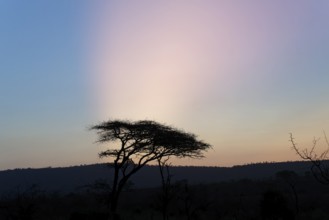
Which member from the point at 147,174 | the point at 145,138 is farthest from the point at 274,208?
the point at 147,174

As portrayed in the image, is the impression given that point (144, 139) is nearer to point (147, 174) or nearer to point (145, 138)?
point (145, 138)

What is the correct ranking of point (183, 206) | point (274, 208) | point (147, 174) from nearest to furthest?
point (274, 208), point (183, 206), point (147, 174)

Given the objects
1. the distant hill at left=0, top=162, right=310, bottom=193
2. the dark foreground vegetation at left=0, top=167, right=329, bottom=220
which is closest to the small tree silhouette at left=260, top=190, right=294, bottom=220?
the dark foreground vegetation at left=0, top=167, right=329, bottom=220

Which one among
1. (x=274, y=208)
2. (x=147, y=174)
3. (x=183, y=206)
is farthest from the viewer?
(x=147, y=174)

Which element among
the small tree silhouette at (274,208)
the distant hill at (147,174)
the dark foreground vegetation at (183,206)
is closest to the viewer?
the dark foreground vegetation at (183,206)

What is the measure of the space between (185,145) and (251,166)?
5463 inches

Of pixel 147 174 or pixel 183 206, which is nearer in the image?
pixel 183 206

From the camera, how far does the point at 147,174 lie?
163 m

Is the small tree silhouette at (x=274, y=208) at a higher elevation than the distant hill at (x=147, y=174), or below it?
below

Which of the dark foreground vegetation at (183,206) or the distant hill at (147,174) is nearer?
the dark foreground vegetation at (183,206)

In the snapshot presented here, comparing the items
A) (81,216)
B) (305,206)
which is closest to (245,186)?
(305,206)

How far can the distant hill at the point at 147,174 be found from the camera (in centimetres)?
14112

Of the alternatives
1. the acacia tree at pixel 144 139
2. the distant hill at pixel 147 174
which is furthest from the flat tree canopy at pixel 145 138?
the distant hill at pixel 147 174

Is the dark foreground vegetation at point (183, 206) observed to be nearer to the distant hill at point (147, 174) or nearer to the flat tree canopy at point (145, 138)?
the flat tree canopy at point (145, 138)
